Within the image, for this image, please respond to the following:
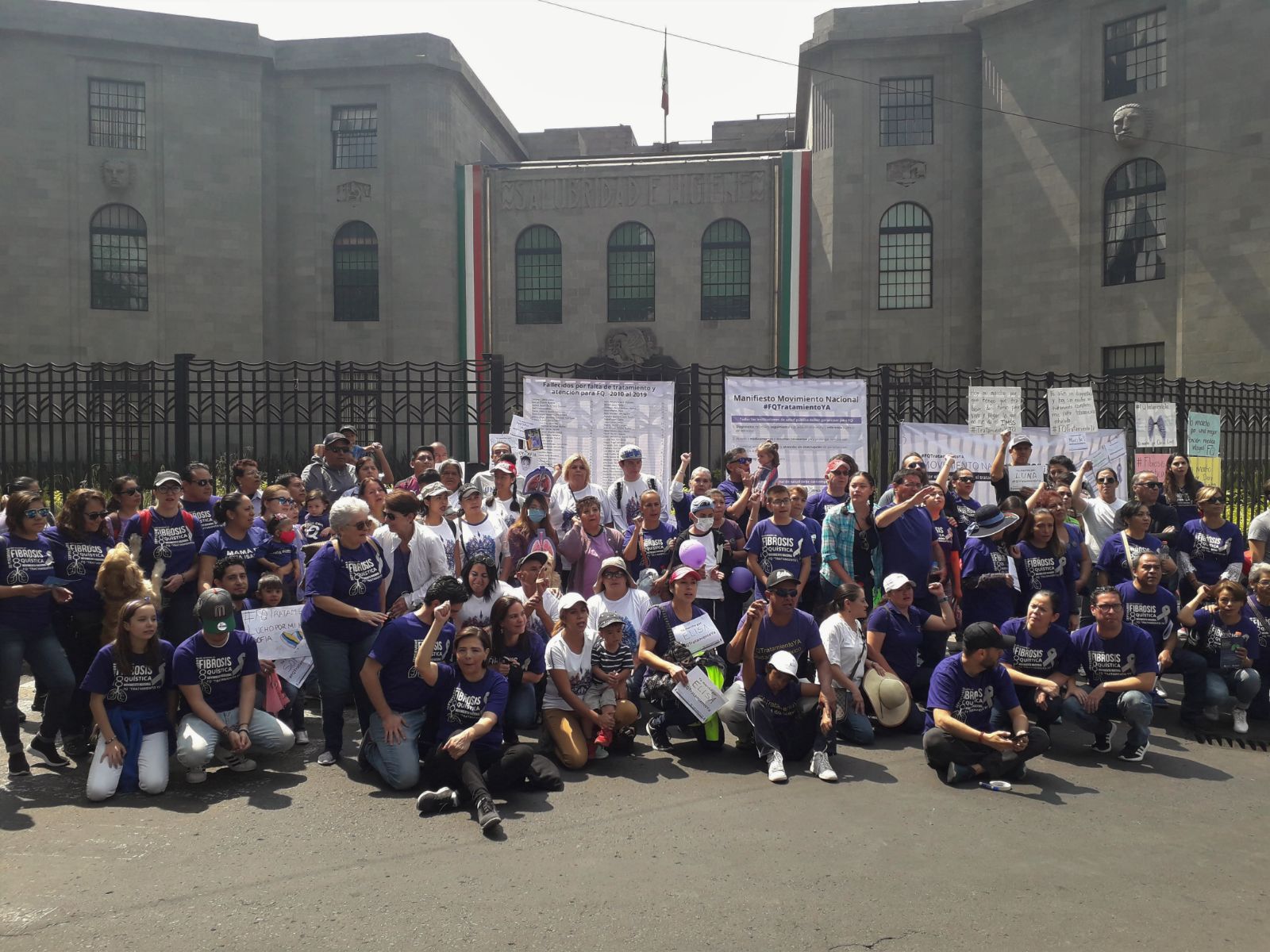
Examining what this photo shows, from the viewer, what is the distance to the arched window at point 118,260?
2752 centimetres

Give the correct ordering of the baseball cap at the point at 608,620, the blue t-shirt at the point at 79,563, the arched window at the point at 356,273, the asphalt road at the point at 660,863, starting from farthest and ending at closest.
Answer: the arched window at the point at 356,273
the baseball cap at the point at 608,620
the blue t-shirt at the point at 79,563
the asphalt road at the point at 660,863

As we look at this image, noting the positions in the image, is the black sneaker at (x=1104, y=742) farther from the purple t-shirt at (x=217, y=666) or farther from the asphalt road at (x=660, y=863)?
the purple t-shirt at (x=217, y=666)

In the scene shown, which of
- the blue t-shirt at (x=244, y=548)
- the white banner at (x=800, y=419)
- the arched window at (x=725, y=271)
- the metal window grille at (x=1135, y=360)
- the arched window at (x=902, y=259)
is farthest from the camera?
the arched window at (x=725, y=271)

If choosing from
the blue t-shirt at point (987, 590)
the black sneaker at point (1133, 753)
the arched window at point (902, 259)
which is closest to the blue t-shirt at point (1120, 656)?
the black sneaker at point (1133, 753)

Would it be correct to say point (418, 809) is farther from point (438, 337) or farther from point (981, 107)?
point (981, 107)

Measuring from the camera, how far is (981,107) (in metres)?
26.5

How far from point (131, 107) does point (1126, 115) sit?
26005 mm

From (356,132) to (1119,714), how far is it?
90.1ft

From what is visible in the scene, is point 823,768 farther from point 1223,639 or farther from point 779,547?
point 1223,639

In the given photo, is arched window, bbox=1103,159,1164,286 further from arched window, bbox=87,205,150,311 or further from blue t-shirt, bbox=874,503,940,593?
arched window, bbox=87,205,150,311

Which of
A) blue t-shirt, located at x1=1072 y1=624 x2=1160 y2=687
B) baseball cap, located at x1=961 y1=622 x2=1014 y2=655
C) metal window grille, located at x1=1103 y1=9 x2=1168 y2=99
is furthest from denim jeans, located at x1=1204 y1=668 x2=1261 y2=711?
metal window grille, located at x1=1103 y1=9 x2=1168 y2=99

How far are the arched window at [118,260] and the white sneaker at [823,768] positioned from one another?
26.3m

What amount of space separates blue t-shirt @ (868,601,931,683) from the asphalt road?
50.1 inches

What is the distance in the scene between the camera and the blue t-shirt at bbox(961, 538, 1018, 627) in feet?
27.7
